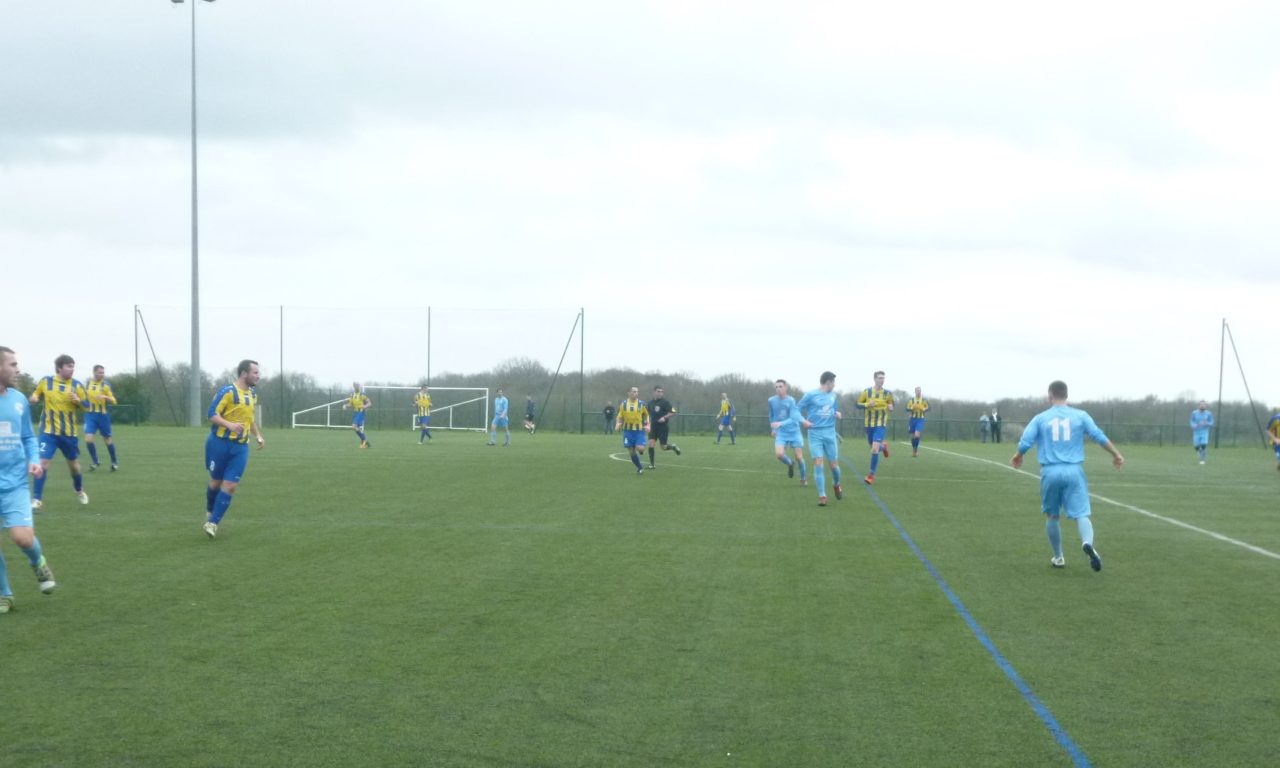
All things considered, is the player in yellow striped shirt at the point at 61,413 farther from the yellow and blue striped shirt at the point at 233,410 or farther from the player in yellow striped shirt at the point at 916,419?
the player in yellow striped shirt at the point at 916,419

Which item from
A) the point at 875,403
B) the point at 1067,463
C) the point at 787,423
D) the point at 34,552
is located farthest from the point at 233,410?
the point at 875,403

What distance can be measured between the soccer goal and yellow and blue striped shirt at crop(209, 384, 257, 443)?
46.8m

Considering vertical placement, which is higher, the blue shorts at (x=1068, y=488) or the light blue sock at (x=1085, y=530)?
the blue shorts at (x=1068, y=488)

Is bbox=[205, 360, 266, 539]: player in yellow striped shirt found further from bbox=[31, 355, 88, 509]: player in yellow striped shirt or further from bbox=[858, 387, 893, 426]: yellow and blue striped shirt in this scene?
bbox=[858, 387, 893, 426]: yellow and blue striped shirt

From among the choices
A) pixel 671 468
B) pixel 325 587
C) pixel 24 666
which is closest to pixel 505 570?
pixel 325 587

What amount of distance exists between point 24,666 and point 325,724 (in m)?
2.31

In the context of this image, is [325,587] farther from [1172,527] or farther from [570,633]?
[1172,527]

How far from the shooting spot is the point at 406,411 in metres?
60.9

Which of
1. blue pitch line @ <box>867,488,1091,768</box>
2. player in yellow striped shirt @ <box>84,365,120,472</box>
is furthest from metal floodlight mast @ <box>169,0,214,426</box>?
blue pitch line @ <box>867,488,1091,768</box>

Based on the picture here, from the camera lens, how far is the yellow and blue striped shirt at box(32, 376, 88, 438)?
16516 mm

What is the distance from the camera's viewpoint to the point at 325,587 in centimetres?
980

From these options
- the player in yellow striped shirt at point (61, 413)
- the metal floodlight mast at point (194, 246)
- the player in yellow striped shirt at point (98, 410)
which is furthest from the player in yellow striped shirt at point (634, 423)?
the metal floodlight mast at point (194, 246)

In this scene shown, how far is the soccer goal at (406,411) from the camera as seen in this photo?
6006cm

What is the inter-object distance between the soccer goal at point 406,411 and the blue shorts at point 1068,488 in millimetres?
50191
